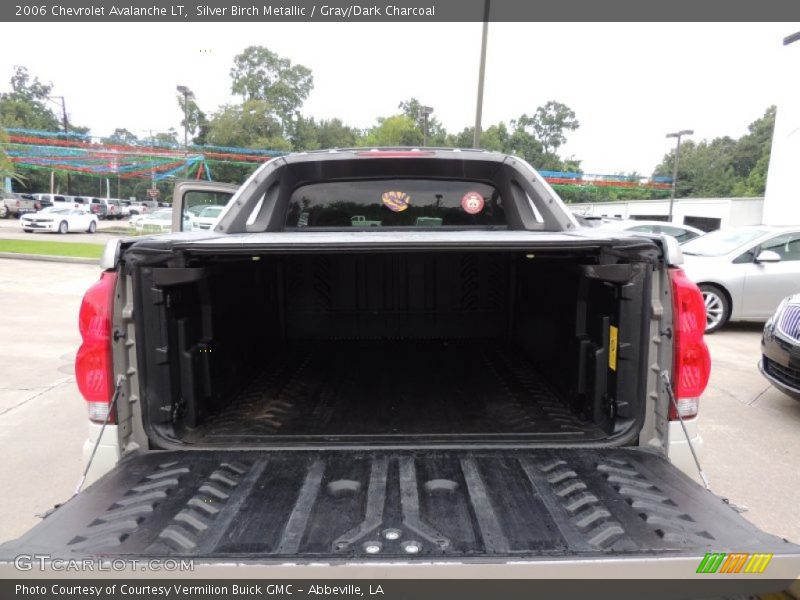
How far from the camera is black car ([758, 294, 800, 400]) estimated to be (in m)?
4.78

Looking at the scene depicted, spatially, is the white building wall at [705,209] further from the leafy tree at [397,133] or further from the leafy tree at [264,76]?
the leafy tree at [264,76]

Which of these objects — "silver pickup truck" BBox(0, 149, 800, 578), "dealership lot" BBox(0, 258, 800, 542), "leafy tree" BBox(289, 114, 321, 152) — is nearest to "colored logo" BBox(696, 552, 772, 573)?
"silver pickup truck" BBox(0, 149, 800, 578)

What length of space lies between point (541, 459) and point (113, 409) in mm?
1672

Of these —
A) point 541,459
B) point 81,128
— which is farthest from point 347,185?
point 81,128

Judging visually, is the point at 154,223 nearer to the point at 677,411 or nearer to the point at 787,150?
the point at 787,150

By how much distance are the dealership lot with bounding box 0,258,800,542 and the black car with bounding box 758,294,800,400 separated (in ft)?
1.25

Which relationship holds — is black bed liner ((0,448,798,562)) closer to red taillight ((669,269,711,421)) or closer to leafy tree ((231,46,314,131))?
red taillight ((669,269,711,421))

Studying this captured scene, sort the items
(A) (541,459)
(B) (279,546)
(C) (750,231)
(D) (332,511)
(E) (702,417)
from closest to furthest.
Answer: (B) (279,546) < (D) (332,511) < (A) (541,459) < (E) (702,417) < (C) (750,231)

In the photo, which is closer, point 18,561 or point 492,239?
point 18,561

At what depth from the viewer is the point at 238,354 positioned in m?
3.15

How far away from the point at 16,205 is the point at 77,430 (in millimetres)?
49145

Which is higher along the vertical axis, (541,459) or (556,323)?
(556,323)

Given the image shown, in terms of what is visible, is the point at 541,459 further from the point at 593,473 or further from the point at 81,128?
the point at 81,128
